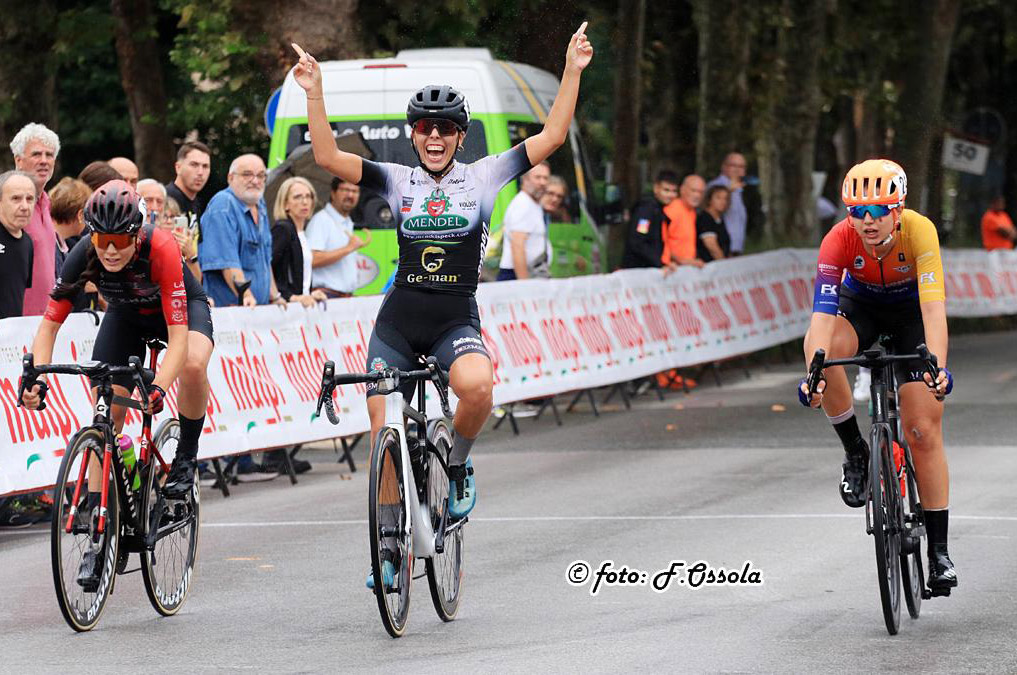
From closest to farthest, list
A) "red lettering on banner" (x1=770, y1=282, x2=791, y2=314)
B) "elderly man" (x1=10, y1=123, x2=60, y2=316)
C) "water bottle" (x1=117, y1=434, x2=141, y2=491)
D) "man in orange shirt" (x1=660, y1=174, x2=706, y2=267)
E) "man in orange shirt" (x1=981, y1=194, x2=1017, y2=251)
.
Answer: "water bottle" (x1=117, y1=434, x2=141, y2=491)
"elderly man" (x1=10, y1=123, x2=60, y2=316)
"man in orange shirt" (x1=660, y1=174, x2=706, y2=267)
"red lettering on banner" (x1=770, y1=282, x2=791, y2=314)
"man in orange shirt" (x1=981, y1=194, x2=1017, y2=251)

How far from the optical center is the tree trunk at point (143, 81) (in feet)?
90.7

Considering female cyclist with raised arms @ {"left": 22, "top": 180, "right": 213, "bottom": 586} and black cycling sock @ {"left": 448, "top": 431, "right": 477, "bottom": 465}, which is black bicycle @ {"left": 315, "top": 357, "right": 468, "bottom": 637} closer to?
black cycling sock @ {"left": 448, "top": 431, "right": 477, "bottom": 465}

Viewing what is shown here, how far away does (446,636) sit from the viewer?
8398 mm

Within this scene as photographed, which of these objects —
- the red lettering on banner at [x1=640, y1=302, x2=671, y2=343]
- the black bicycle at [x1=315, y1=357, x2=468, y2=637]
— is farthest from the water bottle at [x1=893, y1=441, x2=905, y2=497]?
the red lettering on banner at [x1=640, y1=302, x2=671, y2=343]

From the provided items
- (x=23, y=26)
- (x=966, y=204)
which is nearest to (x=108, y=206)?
(x=23, y=26)

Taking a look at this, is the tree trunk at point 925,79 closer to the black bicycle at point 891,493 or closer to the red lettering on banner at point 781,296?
the red lettering on banner at point 781,296

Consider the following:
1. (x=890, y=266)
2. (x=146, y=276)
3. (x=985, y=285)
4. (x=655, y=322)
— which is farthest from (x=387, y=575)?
(x=985, y=285)

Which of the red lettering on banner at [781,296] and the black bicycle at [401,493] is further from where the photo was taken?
the red lettering on banner at [781,296]

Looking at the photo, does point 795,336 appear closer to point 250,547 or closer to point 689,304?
point 689,304

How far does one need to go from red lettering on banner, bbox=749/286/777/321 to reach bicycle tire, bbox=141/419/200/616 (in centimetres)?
1397

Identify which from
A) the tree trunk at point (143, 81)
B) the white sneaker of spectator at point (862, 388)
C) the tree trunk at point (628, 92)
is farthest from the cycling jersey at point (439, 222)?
the tree trunk at point (628, 92)

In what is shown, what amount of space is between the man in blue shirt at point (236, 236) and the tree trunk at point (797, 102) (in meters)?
16.4

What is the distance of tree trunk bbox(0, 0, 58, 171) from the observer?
22719 millimetres

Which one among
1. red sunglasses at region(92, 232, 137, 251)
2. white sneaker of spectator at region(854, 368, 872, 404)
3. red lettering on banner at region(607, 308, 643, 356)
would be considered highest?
red sunglasses at region(92, 232, 137, 251)
